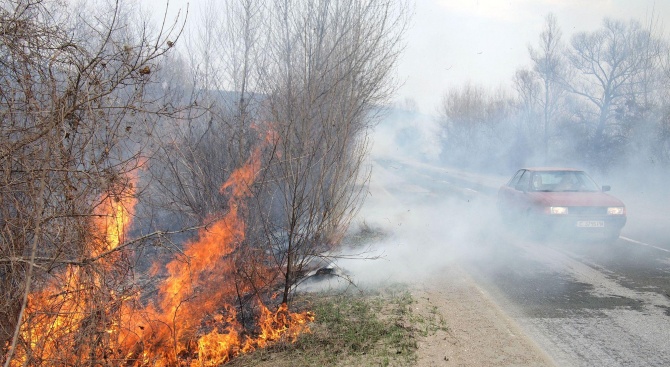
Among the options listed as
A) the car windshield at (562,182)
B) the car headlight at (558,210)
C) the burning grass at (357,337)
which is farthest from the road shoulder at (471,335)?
the car windshield at (562,182)

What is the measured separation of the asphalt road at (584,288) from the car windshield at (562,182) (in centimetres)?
124

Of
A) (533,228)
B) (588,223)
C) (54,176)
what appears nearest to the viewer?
(54,176)

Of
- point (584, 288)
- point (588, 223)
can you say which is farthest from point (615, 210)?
point (584, 288)

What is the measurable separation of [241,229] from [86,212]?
2.48 metres

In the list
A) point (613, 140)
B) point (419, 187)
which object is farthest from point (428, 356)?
point (613, 140)

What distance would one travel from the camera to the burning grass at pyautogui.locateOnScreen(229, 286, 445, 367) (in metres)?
4.66

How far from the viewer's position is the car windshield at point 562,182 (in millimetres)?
10789

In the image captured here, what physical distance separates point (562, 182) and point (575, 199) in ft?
3.42

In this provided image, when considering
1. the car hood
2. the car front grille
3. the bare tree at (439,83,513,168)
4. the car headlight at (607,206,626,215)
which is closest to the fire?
the car hood

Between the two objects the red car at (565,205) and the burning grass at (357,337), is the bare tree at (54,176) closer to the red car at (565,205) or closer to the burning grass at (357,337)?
the burning grass at (357,337)

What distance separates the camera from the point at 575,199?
32.8 ft

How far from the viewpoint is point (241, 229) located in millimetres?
6004

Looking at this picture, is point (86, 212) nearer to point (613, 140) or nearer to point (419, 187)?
point (419, 187)

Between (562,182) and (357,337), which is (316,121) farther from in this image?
(562,182)
